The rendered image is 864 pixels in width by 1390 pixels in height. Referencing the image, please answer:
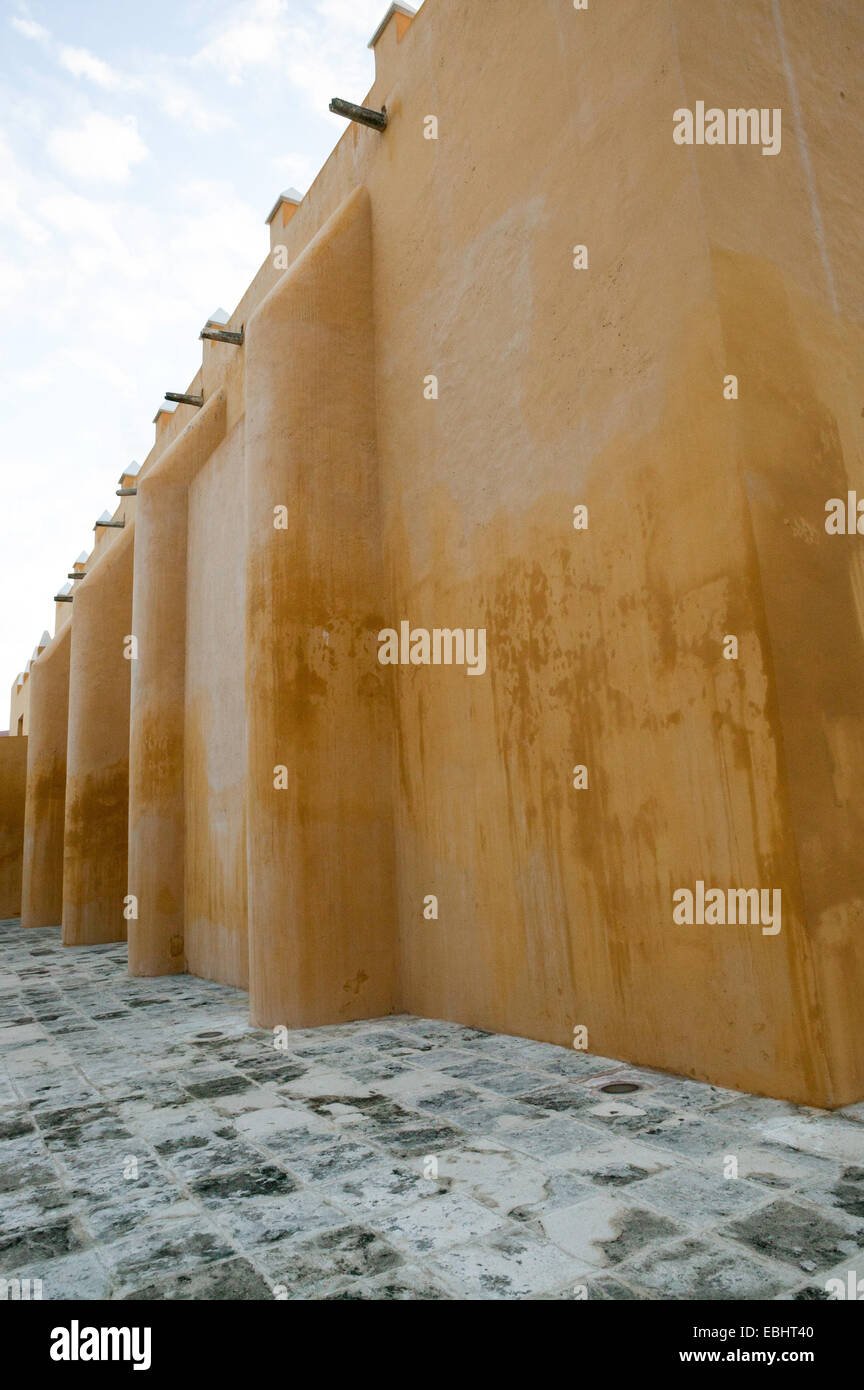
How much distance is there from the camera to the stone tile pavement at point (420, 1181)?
2.47 m

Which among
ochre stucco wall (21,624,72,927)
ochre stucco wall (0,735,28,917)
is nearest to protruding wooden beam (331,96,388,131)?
ochre stucco wall (21,624,72,927)

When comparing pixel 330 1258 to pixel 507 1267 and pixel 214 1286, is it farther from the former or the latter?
pixel 507 1267

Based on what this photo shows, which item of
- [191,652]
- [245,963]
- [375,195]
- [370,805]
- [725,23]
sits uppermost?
[375,195]

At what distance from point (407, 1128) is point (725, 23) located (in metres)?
6.53

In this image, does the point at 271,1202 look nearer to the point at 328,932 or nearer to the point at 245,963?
the point at 328,932

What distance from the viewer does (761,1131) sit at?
3.48 metres

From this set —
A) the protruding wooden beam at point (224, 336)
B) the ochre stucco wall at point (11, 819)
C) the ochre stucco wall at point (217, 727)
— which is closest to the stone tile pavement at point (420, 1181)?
the ochre stucco wall at point (217, 727)

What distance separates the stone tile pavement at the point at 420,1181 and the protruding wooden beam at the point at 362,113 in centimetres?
799

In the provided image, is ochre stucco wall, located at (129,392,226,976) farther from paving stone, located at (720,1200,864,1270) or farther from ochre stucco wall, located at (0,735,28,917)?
ochre stucco wall, located at (0,735,28,917)

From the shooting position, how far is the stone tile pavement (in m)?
2.47

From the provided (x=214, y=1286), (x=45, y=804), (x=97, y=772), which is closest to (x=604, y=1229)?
(x=214, y=1286)

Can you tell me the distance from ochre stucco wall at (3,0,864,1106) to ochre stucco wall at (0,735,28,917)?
596 inches
